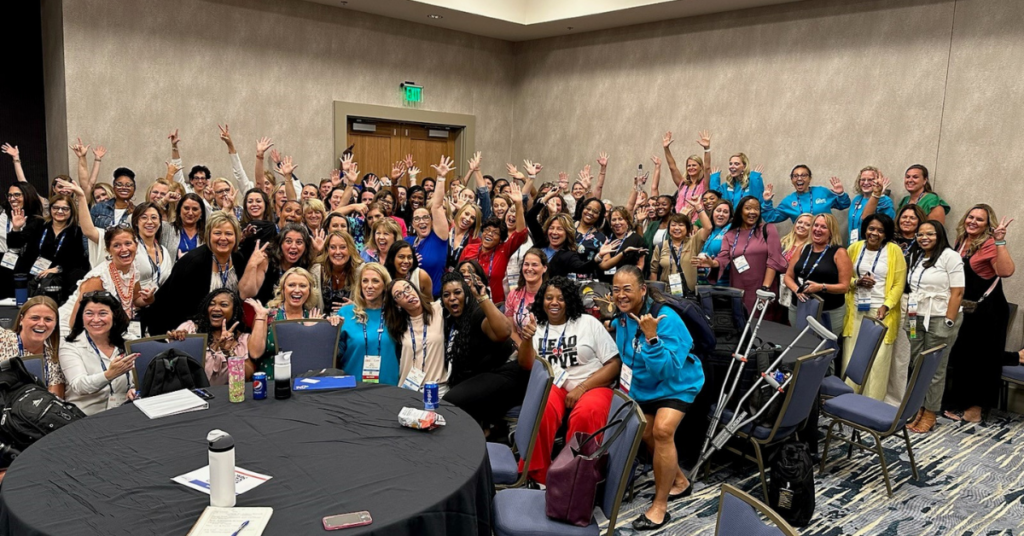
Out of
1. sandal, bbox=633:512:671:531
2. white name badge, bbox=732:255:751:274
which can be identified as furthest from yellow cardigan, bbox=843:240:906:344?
sandal, bbox=633:512:671:531

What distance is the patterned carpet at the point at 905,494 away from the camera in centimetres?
383

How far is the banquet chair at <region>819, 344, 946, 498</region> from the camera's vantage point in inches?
162

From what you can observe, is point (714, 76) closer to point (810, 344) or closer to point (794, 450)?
point (810, 344)

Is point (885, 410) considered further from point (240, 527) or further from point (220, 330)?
point (220, 330)

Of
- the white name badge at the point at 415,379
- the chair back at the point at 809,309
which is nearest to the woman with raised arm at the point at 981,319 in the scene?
the chair back at the point at 809,309

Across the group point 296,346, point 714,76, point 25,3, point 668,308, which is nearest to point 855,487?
point 668,308

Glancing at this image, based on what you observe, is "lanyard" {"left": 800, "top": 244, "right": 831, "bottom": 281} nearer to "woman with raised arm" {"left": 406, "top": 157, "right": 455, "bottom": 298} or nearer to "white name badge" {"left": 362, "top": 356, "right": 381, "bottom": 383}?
"woman with raised arm" {"left": 406, "top": 157, "right": 455, "bottom": 298}

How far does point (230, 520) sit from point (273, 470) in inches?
14.9

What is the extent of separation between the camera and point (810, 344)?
186 inches

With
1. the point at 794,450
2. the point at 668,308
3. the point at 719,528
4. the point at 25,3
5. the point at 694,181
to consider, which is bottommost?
the point at 794,450

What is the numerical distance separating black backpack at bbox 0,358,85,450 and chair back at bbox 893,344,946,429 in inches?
183

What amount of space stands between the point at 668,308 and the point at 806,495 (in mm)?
1335

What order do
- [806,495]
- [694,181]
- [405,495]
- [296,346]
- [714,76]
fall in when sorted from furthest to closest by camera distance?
[714,76] → [694,181] → [296,346] → [806,495] → [405,495]

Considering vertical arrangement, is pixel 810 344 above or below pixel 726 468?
above
